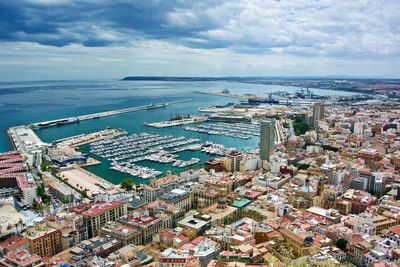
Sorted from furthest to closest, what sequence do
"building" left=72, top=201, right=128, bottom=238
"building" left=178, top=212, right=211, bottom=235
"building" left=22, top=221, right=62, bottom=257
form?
"building" left=72, top=201, right=128, bottom=238 < "building" left=178, top=212, right=211, bottom=235 < "building" left=22, top=221, right=62, bottom=257

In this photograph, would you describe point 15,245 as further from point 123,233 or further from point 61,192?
point 61,192

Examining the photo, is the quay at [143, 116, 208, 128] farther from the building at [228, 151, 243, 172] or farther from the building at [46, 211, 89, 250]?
the building at [46, 211, 89, 250]

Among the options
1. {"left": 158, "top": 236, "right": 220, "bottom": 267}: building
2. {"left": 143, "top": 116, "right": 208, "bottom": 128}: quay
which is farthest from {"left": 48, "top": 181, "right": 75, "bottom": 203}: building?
{"left": 143, "top": 116, "right": 208, "bottom": 128}: quay

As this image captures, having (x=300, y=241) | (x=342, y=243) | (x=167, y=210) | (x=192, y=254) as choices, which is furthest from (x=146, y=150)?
(x=342, y=243)

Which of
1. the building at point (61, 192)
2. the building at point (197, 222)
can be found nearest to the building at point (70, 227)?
the building at point (197, 222)

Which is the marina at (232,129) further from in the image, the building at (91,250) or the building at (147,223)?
the building at (91,250)
